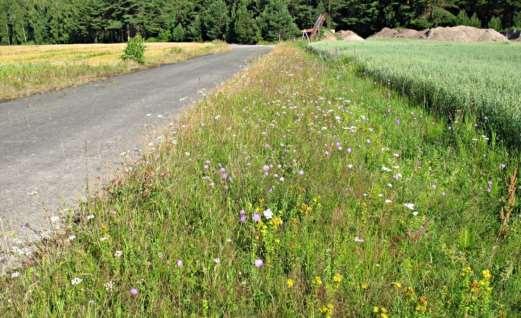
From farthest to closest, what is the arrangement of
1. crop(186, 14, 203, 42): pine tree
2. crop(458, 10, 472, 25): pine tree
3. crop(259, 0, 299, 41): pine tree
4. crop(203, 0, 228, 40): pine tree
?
crop(186, 14, 203, 42): pine tree → crop(203, 0, 228, 40): pine tree → crop(259, 0, 299, 41): pine tree → crop(458, 10, 472, 25): pine tree

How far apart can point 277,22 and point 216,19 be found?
14.8m

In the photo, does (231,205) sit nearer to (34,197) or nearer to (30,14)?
(34,197)

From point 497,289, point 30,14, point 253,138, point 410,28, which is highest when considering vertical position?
point 30,14

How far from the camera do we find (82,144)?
6637 mm

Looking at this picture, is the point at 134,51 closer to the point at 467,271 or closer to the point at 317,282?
the point at 317,282

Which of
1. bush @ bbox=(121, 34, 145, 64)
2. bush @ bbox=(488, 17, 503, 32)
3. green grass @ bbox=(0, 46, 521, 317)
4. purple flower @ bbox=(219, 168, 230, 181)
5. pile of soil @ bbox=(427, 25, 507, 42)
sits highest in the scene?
bush @ bbox=(488, 17, 503, 32)

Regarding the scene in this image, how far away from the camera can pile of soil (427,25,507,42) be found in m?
56.0

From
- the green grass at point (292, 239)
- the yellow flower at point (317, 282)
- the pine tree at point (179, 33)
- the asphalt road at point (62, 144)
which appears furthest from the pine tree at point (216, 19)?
the yellow flower at point (317, 282)

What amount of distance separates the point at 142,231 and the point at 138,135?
446 cm

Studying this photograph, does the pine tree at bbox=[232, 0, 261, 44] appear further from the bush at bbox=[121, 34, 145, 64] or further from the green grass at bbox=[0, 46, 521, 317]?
the green grass at bbox=[0, 46, 521, 317]

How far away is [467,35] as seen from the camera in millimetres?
57906

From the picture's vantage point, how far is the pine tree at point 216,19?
81.2m

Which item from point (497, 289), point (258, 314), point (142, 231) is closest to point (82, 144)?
point (142, 231)

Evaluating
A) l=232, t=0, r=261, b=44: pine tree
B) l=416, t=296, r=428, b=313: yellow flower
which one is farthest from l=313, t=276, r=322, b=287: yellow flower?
l=232, t=0, r=261, b=44: pine tree
